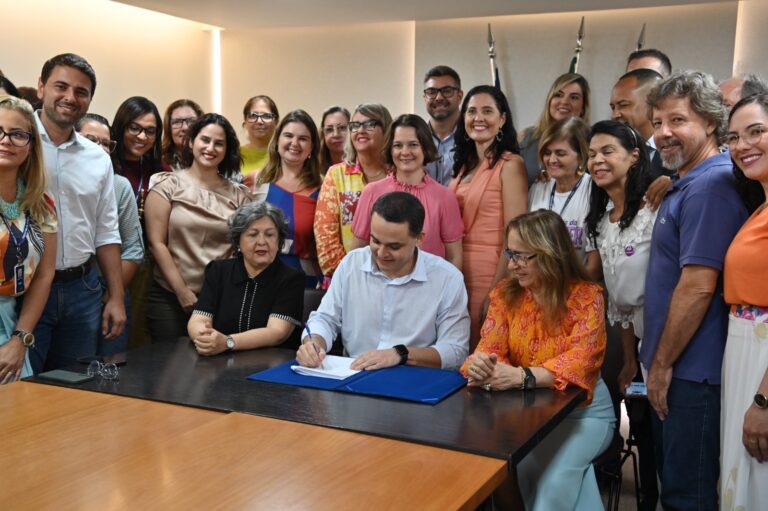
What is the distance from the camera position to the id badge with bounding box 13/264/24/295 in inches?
105

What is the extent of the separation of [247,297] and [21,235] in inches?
34.4

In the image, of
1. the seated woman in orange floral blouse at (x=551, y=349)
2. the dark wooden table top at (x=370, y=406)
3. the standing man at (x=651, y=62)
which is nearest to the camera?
the dark wooden table top at (x=370, y=406)

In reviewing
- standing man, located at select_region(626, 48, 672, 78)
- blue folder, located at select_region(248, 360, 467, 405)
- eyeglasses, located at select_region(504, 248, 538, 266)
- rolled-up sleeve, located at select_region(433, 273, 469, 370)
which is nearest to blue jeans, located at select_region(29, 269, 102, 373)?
blue folder, located at select_region(248, 360, 467, 405)

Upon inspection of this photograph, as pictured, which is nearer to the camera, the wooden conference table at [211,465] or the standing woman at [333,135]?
the wooden conference table at [211,465]

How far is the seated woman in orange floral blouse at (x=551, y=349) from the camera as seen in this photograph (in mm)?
2346

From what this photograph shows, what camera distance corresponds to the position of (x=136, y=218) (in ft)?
11.6

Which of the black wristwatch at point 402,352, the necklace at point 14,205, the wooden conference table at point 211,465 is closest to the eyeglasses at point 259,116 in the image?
the necklace at point 14,205

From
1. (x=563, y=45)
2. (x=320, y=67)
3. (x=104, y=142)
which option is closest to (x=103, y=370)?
(x=104, y=142)

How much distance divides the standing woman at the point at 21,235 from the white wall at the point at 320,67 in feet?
Answer: 14.3

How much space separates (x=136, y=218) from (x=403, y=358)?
1642 millimetres

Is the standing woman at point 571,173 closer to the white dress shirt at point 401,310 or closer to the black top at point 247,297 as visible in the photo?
the white dress shirt at point 401,310

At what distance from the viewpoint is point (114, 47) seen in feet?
20.6

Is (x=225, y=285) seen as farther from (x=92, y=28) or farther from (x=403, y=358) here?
(x=92, y=28)

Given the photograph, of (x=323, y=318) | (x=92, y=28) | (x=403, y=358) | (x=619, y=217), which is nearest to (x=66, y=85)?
(x=323, y=318)
